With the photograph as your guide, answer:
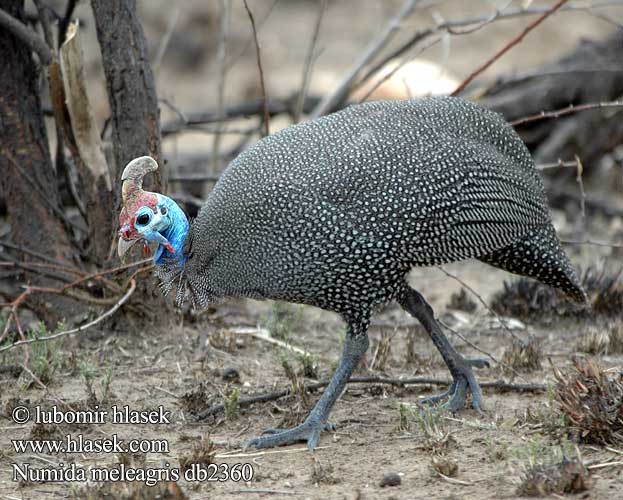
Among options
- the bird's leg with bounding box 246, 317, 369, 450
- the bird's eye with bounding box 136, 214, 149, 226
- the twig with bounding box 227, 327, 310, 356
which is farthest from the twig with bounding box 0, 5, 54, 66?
the bird's leg with bounding box 246, 317, 369, 450

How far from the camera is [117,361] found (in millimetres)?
4422

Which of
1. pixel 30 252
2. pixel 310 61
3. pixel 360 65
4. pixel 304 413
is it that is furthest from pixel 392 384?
pixel 360 65

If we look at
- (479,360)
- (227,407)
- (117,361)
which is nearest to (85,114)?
(117,361)

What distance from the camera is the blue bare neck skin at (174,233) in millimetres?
3586

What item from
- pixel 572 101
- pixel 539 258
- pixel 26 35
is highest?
pixel 572 101

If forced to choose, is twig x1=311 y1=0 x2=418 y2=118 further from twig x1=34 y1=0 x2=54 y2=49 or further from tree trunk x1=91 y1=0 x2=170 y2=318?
twig x1=34 y1=0 x2=54 y2=49

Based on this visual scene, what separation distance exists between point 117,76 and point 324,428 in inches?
73.2

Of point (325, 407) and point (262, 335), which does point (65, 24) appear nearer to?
point (262, 335)

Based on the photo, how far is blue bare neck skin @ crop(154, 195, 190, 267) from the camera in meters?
3.59

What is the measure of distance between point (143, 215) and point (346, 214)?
0.75 metres

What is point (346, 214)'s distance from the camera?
3.43 metres

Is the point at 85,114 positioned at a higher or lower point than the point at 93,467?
higher

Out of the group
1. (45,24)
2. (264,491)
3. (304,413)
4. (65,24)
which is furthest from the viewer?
(65,24)

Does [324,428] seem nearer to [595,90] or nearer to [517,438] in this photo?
[517,438]
